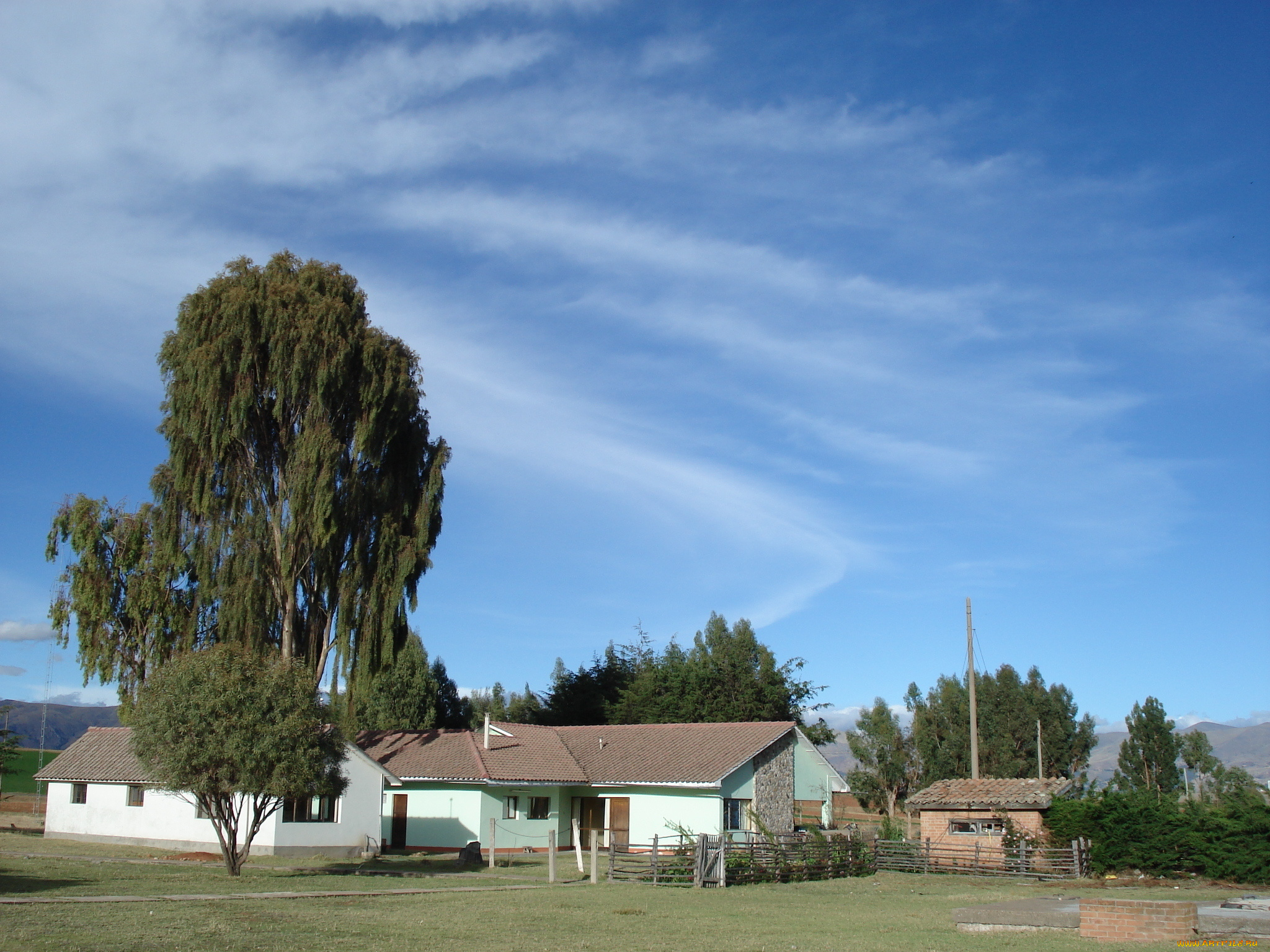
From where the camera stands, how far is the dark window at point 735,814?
36.9 m

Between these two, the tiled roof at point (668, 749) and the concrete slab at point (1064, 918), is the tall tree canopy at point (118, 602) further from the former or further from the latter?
the concrete slab at point (1064, 918)

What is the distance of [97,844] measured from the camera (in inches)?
1350

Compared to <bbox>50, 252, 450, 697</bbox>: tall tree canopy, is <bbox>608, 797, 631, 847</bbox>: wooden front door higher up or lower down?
lower down

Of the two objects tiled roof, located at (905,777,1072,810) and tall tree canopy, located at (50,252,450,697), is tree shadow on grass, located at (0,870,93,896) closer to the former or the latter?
tall tree canopy, located at (50,252,450,697)

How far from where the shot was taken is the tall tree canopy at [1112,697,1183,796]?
63781mm

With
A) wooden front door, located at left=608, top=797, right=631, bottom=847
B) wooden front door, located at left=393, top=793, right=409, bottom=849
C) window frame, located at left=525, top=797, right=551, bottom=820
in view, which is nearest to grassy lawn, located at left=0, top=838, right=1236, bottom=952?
wooden front door, located at left=393, top=793, right=409, bottom=849

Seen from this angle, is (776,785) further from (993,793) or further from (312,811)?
(312,811)

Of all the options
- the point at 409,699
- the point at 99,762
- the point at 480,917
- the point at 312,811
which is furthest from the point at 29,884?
the point at 409,699

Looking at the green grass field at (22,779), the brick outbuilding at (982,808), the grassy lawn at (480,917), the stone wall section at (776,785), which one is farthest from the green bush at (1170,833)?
the green grass field at (22,779)

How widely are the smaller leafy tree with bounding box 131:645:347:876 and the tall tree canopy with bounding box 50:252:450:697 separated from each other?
8759 mm

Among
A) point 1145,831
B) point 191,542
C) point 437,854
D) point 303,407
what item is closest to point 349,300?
point 303,407

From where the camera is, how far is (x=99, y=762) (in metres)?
37.3

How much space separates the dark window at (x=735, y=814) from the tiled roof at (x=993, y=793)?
18.9 ft

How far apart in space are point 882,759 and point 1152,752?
16.6 m
